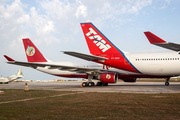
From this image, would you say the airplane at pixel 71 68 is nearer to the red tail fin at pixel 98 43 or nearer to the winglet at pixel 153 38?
the red tail fin at pixel 98 43

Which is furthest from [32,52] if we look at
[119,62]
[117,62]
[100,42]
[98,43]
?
[119,62]

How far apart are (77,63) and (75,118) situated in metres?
24.5

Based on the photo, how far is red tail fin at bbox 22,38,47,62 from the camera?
3258 centimetres

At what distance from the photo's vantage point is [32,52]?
107ft

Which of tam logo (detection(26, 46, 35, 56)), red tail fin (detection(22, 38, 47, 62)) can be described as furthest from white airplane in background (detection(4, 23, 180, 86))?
tam logo (detection(26, 46, 35, 56))

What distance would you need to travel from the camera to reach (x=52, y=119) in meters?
6.08

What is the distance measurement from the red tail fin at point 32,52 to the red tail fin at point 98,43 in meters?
11.1

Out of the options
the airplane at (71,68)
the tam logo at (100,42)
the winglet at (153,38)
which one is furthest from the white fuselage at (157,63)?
the winglet at (153,38)

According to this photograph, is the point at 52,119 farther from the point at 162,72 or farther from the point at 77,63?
the point at 77,63

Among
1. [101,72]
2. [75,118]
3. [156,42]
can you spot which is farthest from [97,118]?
[101,72]

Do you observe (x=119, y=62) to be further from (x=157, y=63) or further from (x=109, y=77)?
(x=157, y=63)

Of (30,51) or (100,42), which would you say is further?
(30,51)

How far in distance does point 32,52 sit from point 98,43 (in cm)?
1343

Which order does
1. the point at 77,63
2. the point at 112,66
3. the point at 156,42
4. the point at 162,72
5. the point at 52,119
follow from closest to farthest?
the point at 52,119 → the point at 156,42 → the point at 162,72 → the point at 112,66 → the point at 77,63
